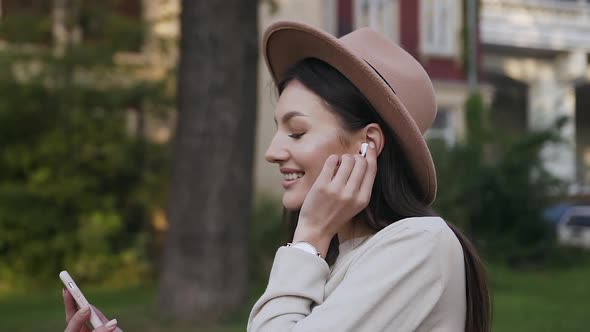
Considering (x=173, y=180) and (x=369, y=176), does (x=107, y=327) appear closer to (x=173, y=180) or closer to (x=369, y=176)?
(x=369, y=176)

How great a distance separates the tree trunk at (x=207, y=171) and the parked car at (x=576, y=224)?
8271mm

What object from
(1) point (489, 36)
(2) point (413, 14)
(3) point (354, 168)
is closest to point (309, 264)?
(3) point (354, 168)

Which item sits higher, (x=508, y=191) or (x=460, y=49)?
(x=460, y=49)

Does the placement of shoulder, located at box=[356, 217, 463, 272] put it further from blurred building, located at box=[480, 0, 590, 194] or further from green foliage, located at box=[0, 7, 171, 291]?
blurred building, located at box=[480, 0, 590, 194]

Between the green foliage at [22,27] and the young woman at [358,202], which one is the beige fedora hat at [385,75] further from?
the green foliage at [22,27]

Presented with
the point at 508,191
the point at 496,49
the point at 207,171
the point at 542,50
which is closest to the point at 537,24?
the point at 542,50

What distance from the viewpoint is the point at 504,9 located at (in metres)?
20.0

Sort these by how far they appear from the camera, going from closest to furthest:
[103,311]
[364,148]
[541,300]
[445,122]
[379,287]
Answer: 1. [379,287]
2. [364,148]
3. [103,311]
4. [541,300]
5. [445,122]

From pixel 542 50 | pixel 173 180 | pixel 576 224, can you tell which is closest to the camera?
pixel 173 180

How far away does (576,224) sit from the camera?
47.5 feet

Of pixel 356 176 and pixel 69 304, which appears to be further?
pixel 69 304

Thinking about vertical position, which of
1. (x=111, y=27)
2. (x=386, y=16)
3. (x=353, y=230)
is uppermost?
(x=353, y=230)

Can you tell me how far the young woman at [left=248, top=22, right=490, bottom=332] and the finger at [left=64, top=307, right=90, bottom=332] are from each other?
35 centimetres

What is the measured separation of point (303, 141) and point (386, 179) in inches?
7.8
